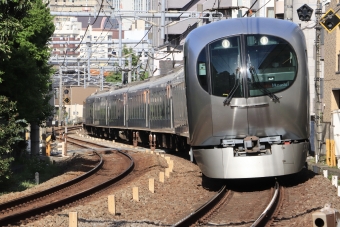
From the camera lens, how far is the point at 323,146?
957 inches

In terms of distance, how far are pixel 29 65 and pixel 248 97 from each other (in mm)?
8097

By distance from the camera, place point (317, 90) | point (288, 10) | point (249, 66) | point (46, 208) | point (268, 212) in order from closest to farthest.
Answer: point (268, 212), point (46, 208), point (249, 66), point (288, 10), point (317, 90)

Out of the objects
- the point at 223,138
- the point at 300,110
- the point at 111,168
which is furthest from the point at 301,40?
the point at 111,168

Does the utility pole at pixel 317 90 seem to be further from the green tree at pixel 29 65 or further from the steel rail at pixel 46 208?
the green tree at pixel 29 65

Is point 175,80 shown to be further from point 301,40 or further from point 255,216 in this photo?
point 255,216

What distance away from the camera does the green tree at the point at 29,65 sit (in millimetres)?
19453

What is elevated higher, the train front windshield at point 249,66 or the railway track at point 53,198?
the train front windshield at point 249,66

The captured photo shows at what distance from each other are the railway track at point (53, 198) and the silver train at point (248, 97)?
2829 millimetres

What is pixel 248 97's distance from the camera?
1366 centimetres

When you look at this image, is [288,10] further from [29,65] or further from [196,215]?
[196,215]

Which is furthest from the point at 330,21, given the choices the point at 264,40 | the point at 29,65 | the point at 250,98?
the point at 29,65

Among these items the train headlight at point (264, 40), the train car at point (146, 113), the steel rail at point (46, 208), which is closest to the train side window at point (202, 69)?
the train headlight at point (264, 40)

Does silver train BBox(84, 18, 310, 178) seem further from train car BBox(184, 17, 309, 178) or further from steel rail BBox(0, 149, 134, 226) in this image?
steel rail BBox(0, 149, 134, 226)

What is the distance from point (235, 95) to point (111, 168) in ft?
32.4
